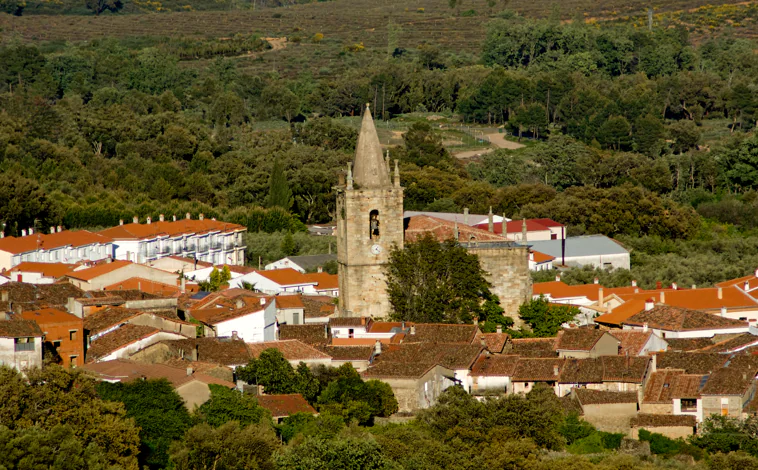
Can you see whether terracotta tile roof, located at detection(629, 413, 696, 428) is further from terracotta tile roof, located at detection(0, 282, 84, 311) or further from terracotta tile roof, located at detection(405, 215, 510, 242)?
terracotta tile roof, located at detection(0, 282, 84, 311)

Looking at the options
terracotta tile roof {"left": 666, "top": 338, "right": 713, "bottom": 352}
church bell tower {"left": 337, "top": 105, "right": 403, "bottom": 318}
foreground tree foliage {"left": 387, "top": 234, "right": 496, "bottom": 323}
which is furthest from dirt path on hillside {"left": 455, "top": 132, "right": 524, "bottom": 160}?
terracotta tile roof {"left": 666, "top": 338, "right": 713, "bottom": 352}

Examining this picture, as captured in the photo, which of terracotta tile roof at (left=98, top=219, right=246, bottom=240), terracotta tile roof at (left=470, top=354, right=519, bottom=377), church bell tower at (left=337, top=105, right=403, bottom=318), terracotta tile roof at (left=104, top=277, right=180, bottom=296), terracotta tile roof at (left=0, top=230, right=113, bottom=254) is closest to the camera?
terracotta tile roof at (left=470, top=354, right=519, bottom=377)

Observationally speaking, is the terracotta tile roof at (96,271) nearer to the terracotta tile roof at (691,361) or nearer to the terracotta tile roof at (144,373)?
the terracotta tile roof at (144,373)

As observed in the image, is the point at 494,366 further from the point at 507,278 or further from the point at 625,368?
the point at 507,278

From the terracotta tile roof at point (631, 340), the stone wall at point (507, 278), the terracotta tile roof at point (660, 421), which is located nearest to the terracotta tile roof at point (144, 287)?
the stone wall at point (507, 278)

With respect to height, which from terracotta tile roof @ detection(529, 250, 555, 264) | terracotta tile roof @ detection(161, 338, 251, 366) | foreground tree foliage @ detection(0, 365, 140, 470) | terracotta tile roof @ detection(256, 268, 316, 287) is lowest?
terracotta tile roof @ detection(529, 250, 555, 264)

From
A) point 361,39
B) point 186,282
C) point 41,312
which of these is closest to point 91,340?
point 41,312
